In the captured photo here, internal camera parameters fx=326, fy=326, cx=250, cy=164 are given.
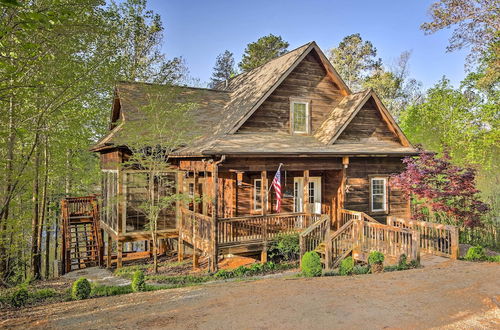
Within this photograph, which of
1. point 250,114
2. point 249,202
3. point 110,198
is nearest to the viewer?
point 110,198

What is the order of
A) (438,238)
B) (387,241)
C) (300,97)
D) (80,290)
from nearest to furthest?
(80,290) < (387,241) < (438,238) < (300,97)

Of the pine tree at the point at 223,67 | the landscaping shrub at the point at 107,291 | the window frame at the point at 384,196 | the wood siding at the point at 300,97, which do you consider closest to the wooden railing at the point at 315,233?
the window frame at the point at 384,196

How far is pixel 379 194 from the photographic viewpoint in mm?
15461

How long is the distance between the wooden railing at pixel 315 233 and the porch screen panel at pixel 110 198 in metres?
7.38

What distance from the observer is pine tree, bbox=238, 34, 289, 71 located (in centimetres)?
3731

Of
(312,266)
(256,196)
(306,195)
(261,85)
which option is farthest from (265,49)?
(312,266)

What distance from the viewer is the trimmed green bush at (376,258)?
9.84 metres

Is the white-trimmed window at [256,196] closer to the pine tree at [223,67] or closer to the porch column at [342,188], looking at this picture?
the porch column at [342,188]

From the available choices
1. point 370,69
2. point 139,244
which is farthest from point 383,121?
point 370,69

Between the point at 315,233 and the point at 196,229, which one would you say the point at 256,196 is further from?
the point at 315,233

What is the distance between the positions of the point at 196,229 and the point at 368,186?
8158 mm

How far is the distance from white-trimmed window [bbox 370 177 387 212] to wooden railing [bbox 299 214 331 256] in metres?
4.55

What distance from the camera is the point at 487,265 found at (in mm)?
9898

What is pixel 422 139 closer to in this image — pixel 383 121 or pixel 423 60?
pixel 423 60
